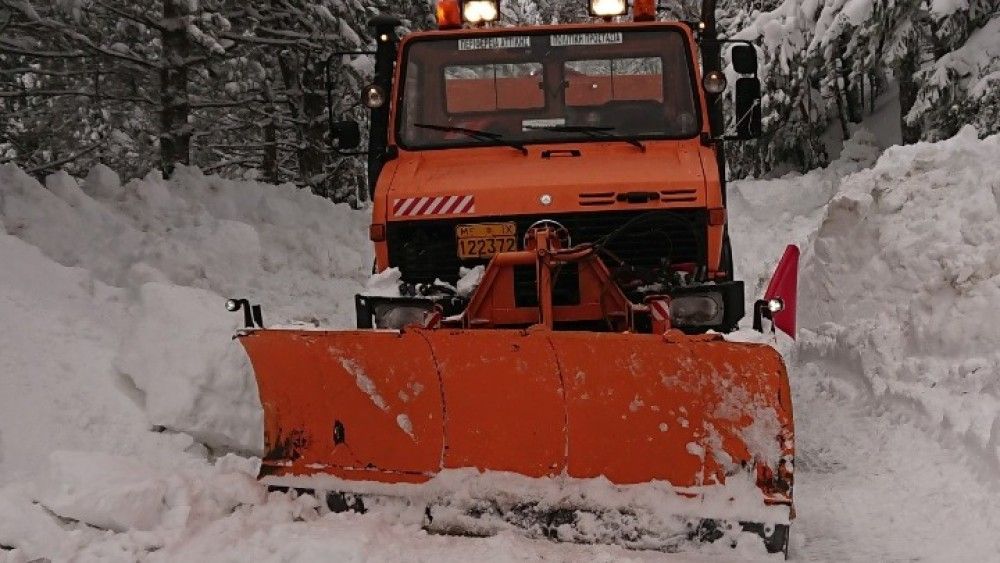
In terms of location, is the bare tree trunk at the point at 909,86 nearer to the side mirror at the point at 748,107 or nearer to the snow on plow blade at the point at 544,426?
the side mirror at the point at 748,107

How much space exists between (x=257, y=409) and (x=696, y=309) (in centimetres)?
223

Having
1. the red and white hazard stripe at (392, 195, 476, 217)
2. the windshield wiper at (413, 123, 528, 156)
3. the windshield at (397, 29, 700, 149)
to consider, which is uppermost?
the windshield at (397, 29, 700, 149)

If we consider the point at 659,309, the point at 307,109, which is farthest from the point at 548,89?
the point at 307,109

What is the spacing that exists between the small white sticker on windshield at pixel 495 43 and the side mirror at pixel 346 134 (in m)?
0.83

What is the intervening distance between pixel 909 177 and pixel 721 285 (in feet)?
9.19

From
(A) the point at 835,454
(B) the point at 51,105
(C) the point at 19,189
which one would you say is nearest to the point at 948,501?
(A) the point at 835,454

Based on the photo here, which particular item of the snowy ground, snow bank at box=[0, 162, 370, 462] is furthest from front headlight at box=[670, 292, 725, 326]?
snow bank at box=[0, 162, 370, 462]

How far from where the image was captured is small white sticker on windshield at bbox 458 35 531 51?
5.36 m

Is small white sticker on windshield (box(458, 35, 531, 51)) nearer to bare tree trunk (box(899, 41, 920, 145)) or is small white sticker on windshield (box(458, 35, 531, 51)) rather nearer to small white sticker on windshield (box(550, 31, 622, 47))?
small white sticker on windshield (box(550, 31, 622, 47))

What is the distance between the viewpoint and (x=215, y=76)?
476 inches

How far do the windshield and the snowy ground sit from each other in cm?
172

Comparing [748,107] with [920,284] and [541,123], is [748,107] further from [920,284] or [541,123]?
[920,284]

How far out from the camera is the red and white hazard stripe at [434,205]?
4660 millimetres

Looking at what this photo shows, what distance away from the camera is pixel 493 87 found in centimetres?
535
